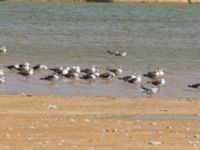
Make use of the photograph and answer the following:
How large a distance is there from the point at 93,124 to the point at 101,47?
24079 millimetres

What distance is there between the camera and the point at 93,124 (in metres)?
17.4

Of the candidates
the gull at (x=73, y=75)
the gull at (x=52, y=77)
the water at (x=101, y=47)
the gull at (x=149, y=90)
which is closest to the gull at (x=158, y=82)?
the water at (x=101, y=47)

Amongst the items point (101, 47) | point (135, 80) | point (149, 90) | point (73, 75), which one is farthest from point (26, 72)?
point (101, 47)

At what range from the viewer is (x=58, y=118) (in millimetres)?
18266

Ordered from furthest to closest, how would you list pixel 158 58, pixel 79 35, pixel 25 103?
pixel 79 35 → pixel 158 58 → pixel 25 103

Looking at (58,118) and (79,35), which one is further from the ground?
(58,118)

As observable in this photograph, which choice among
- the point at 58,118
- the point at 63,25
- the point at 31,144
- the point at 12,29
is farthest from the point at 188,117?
the point at 63,25

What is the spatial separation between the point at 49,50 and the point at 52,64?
214 inches

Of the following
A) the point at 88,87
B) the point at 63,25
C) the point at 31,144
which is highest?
the point at 31,144

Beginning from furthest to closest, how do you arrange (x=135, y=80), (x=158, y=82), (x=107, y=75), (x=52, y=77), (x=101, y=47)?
(x=101, y=47) → (x=107, y=75) → (x=52, y=77) → (x=135, y=80) → (x=158, y=82)

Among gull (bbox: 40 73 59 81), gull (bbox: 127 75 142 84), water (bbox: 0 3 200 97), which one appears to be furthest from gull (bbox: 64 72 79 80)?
gull (bbox: 127 75 142 84)

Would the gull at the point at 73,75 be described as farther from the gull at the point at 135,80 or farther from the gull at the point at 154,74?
the gull at the point at 154,74

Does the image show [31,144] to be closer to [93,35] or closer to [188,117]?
[188,117]

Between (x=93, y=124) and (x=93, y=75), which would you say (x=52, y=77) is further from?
(x=93, y=124)
